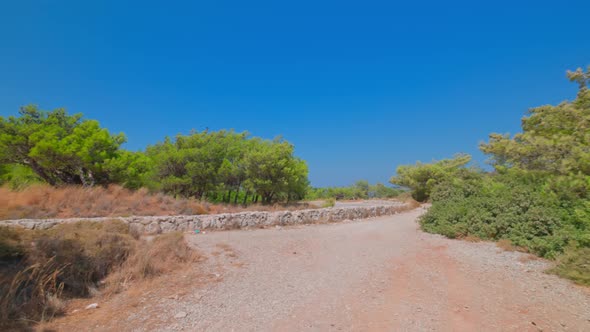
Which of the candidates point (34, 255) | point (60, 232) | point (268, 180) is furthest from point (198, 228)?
point (268, 180)

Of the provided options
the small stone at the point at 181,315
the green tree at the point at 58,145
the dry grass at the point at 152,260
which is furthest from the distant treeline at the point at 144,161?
the small stone at the point at 181,315

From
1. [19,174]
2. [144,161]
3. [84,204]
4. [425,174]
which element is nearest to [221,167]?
[144,161]

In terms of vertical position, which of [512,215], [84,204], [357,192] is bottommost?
[512,215]

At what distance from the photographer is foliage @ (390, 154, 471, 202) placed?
→ 70.6 ft

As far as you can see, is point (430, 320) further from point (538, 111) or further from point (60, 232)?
point (538, 111)

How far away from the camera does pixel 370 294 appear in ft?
13.1

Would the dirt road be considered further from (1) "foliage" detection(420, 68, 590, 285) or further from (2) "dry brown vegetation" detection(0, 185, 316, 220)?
(2) "dry brown vegetation" detection(0, 185, 316, 220)

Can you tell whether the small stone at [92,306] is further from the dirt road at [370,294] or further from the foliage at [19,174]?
the foliage at [19,174]

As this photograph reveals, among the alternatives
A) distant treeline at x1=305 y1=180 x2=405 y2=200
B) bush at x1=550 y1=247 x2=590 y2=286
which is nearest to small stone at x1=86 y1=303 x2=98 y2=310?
bush at x1=550 y1=247 x2=590 y2=286

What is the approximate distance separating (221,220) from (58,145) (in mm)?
8135

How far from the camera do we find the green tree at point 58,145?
10.8m

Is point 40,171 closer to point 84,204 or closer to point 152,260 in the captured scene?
point 84,204

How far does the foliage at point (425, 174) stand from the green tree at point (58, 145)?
22.0 metres

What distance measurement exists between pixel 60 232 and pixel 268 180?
1078 cm
